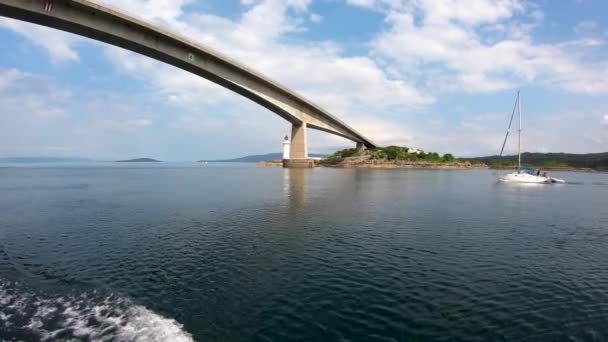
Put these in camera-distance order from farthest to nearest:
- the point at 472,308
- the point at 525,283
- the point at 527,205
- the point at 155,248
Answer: the point at 527,205, the point at 155,248, the point at 525,283, the point at 472,308

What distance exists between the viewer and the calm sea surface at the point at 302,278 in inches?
370

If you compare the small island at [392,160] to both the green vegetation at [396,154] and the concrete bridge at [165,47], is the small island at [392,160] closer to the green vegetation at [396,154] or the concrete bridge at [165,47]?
the green vegetation at [396,154]

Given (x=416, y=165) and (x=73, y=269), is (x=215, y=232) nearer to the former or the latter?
(x=73, y=269)

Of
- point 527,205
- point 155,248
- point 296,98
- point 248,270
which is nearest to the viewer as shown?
point 248,270

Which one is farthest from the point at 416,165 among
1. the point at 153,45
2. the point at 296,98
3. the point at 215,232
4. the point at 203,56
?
the point at 215,232

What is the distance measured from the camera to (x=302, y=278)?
1302 centimetres

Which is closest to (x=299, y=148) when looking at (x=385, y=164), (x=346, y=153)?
(x=385, y=164)

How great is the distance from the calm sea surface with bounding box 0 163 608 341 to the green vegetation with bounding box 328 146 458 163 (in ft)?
385

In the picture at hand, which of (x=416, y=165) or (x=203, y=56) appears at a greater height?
(x=203, y=56)

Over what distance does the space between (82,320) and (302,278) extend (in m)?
7.12

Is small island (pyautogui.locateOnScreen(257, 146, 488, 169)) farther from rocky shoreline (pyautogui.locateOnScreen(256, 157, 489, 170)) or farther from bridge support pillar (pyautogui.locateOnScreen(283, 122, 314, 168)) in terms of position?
bridge support pillar (pyautogui.locateOnScreen(283, 122, 314, 168))

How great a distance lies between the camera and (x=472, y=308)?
10.5 meters

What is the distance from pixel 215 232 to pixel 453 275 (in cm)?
1355

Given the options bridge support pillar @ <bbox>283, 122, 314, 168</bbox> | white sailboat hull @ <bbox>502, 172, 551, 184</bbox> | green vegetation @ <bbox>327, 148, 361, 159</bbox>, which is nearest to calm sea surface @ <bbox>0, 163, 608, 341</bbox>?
white sailboat hull @ <bbox>502, 172, 551, 184</bbox>
